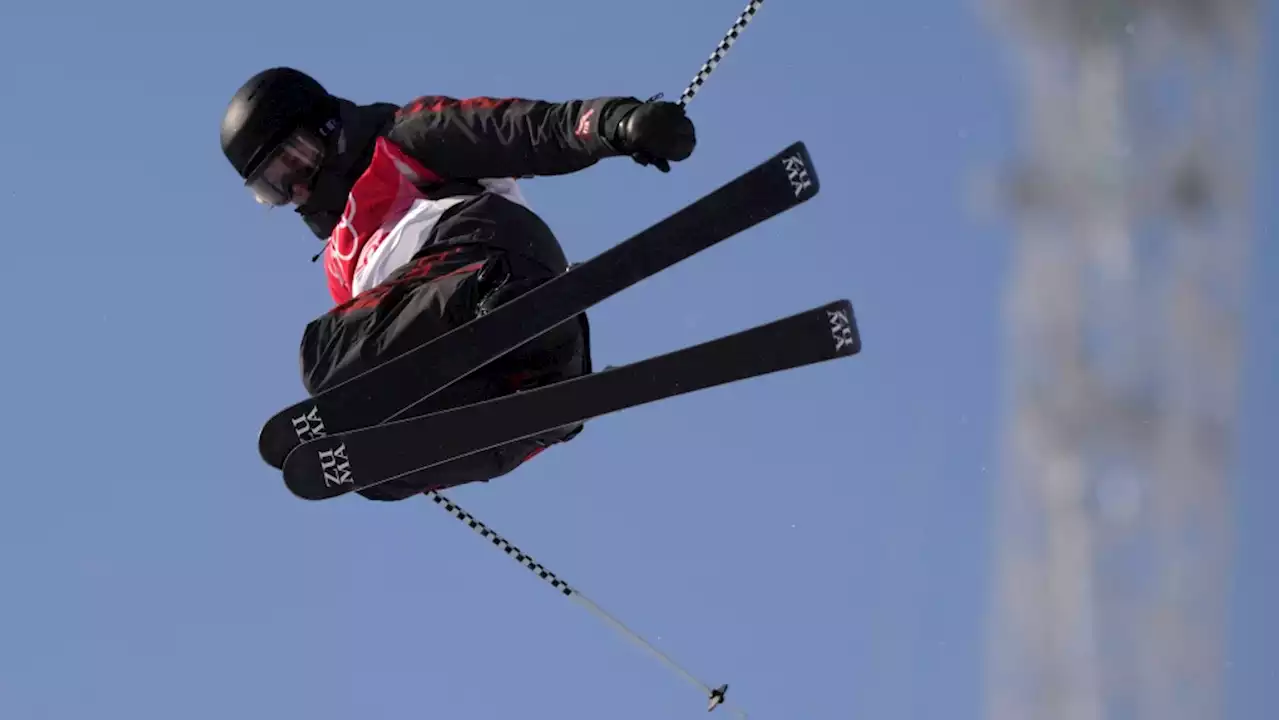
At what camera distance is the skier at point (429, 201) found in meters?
6.98

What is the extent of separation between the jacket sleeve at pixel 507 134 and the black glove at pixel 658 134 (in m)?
0.07

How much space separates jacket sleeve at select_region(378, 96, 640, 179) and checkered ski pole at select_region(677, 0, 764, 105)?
22cm

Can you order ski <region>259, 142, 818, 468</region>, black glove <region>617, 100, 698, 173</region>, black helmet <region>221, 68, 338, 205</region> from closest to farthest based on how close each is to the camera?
black glove <region>617, 100, 698, 173</region> → ski <region>259, 142, 818, 468</region> → black helmet <region>221, 68, 338, 205</region>

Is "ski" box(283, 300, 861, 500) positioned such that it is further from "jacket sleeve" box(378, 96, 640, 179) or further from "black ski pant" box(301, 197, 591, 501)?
"jacket sleeve" box(378, 96, 640, 179)

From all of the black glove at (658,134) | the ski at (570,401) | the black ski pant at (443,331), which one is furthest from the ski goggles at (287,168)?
the black glove at (658,134)

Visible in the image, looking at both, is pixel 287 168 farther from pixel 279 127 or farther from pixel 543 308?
pixel 543 308

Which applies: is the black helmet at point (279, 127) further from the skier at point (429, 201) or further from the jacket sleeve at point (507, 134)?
the jacket sleeve at point (507, 134)

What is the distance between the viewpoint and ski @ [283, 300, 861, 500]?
271 inches

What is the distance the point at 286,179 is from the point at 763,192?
1.85 m

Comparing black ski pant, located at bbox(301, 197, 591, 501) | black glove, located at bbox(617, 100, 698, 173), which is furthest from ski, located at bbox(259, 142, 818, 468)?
black glove, located at bbox(617, 100, 698, 173)

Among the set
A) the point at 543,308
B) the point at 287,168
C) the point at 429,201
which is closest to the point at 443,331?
the point at 543,308

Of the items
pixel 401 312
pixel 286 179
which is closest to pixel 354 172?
pixel 286 179

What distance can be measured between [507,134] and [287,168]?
38.3 inches

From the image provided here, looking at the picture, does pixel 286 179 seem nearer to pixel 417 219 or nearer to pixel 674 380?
pixel 417 219
